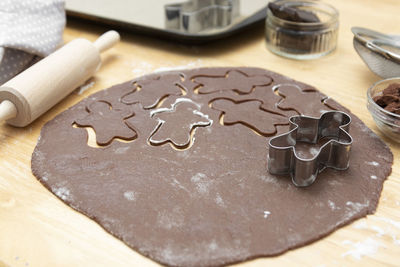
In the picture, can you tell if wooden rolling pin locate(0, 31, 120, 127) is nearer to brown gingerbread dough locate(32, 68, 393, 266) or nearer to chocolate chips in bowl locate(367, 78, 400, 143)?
brown gingerbread dough locate(32, 68, 393, 266)

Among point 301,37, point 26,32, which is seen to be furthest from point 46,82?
point 301,37

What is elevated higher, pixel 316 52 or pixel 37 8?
pixel 37 8

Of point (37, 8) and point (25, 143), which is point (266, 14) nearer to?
point (37, 8)

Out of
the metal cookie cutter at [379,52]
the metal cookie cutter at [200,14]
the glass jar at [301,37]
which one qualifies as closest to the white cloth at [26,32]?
the metal cookie cutter at [200,14]

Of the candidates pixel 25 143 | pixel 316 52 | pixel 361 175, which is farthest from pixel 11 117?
pixel 316 52

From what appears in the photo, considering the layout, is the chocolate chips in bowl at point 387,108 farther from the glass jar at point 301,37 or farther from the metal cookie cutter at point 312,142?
the glass jar at point 301,37

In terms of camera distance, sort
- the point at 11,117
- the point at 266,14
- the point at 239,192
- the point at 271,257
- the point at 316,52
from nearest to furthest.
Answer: the point at 271,257 → the point at 239,192 → the point at 11,117 → the point at 316,52 → the point at 266,14

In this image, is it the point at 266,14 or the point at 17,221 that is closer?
the point at 17,221

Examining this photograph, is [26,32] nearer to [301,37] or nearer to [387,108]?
[301,37]
